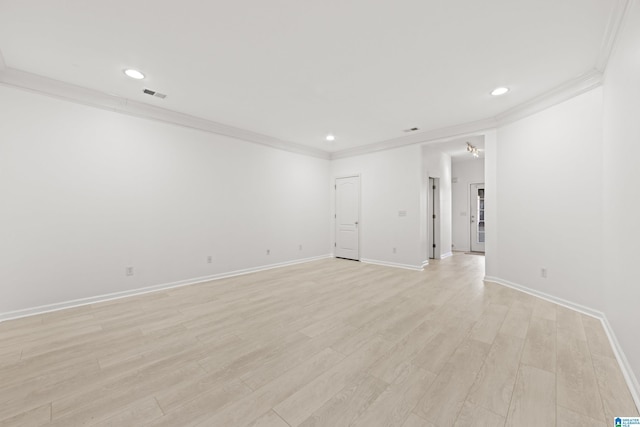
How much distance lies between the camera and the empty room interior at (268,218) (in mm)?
1722

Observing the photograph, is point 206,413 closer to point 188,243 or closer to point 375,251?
point 188,243

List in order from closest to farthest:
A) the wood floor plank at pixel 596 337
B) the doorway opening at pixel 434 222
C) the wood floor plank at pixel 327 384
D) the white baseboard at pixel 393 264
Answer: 1. the wood floor plank at pixel 327 384
2. the wood floor plank at pixel 596 337
3. the white baseboard at pixel 393 264
4. the doorway opening at pixel 434 222

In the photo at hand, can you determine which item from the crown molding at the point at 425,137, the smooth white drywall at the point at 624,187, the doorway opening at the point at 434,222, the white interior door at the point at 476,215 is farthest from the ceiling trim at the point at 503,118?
the white interior door at the point at 476,215

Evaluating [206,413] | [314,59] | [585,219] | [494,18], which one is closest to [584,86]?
[585,219]

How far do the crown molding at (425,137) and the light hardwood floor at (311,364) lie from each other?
2949 mm

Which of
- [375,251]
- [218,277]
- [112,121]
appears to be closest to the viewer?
[112,121]

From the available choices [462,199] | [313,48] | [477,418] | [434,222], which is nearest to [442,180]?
[434,222]

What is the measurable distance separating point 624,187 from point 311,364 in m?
2.91

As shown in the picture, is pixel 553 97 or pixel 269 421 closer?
pixel 269 421

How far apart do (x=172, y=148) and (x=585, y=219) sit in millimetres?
5905

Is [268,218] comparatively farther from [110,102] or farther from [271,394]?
[271,394]

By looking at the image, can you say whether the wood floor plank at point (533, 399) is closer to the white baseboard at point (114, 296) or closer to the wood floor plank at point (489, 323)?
the wood floor plank at point (489, 323)

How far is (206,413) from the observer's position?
1.49 meters

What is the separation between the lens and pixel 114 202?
3.58 metres
